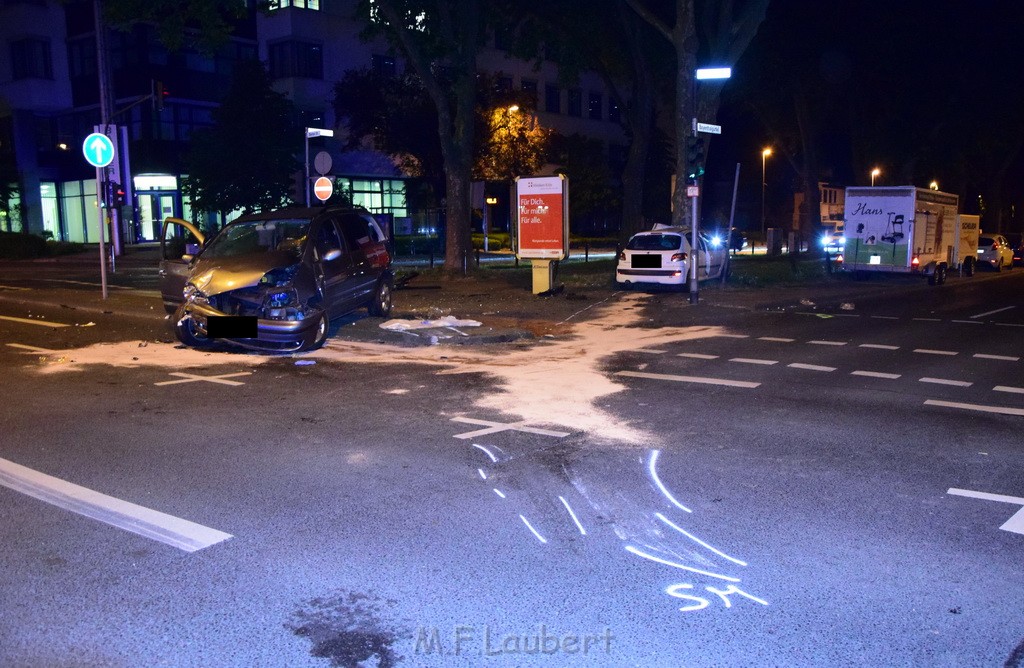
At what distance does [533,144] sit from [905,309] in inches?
998

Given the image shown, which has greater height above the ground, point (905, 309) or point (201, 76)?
point (201, 76)

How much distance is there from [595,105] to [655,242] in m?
44.8

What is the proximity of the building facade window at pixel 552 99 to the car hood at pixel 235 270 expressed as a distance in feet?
157

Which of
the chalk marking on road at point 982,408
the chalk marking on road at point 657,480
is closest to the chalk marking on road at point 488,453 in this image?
the chalk marking on road at point 657,480

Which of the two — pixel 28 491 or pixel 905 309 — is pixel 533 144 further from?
pixel 28 491

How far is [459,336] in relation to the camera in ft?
43.8

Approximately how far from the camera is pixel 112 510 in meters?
5.52

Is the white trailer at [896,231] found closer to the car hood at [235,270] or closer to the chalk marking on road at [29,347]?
the car hood at [235,270]

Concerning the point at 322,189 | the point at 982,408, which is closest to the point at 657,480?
the point at 982,408

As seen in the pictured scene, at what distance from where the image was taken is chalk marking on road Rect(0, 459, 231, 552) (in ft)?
16.6

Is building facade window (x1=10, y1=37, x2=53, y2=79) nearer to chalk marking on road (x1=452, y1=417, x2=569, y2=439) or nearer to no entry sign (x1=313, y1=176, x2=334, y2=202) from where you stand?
no entry sign (x1=313, y1=176, x2=334, y2=202)

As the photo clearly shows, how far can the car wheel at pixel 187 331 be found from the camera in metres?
11.7

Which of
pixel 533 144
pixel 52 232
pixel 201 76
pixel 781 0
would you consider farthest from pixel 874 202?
pixel 52 232

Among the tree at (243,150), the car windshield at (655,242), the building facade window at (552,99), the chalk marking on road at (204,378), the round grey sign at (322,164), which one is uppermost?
the building facade window at (552,99)
